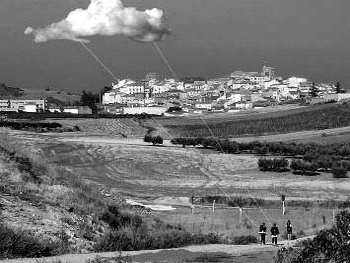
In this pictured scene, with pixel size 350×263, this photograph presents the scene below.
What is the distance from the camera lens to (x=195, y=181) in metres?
56.1

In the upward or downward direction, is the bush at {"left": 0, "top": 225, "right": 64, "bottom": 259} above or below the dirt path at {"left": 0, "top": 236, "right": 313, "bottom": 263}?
above

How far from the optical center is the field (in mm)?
36281

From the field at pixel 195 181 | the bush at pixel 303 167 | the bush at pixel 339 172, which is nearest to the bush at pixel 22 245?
→ the field at pixel 195 181

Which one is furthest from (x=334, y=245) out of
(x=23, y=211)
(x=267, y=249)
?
(x=267, y=249)

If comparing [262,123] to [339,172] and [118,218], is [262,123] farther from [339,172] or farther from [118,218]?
[118,218]

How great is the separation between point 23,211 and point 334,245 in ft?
33.9

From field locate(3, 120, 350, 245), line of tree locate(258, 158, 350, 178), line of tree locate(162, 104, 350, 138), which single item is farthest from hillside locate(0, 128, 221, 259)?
line of tree locate(162, 104, 350, 138)

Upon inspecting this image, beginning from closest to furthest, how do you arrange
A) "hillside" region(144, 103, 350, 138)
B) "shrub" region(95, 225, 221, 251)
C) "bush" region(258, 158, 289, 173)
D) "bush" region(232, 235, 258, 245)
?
"shrub" region(95, 225, 221, 251)
"bush" region(232, 235, 258, 245)
"bush" region(258, 158, 289, 173)
"hillside" region(144, 103, 350, 138)

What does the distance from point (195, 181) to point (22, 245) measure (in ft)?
134

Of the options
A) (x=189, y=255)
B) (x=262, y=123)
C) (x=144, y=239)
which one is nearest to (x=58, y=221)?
(x=144, y=239)

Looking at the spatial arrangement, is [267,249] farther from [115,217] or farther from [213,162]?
[213,162]

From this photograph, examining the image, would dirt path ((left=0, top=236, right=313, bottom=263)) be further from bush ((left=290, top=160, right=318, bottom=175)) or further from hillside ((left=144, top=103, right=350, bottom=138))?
hillside ((left=144, top=103, right=350, bottom=138))

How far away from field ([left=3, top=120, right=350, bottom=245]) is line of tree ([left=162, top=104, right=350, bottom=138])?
146ft

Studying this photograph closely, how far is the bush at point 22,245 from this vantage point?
15172 mm
